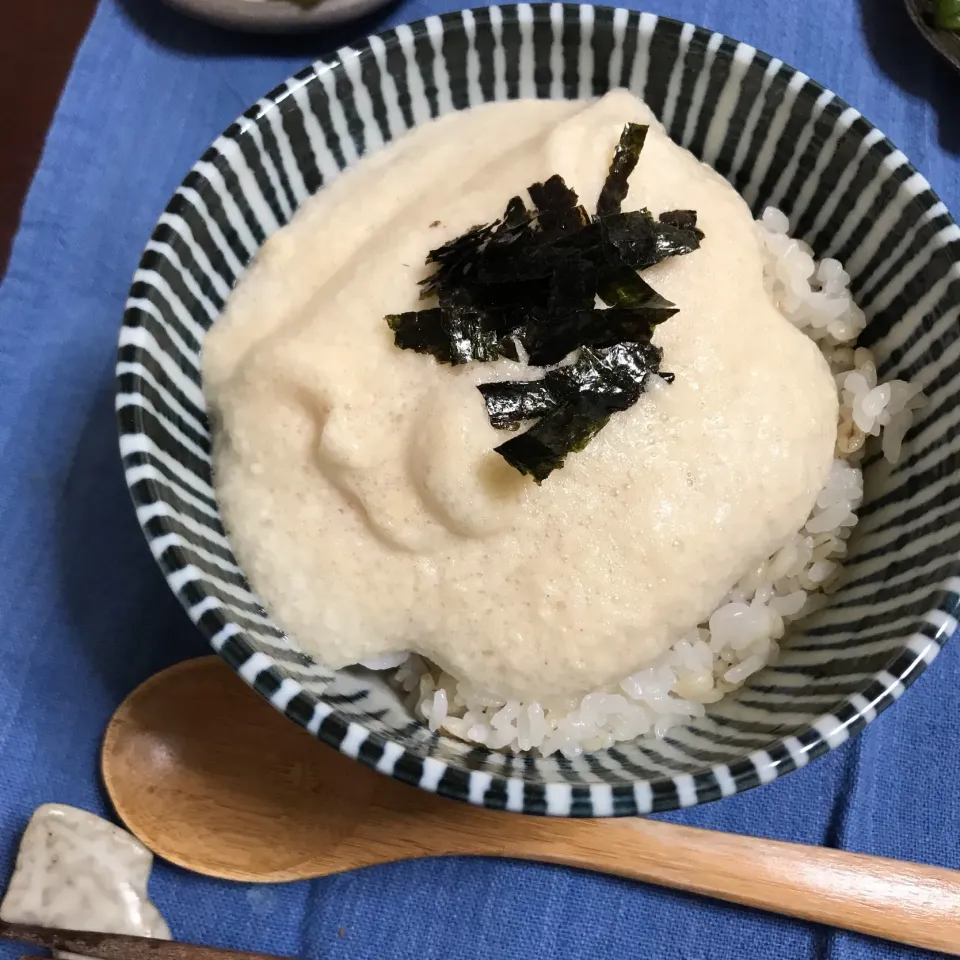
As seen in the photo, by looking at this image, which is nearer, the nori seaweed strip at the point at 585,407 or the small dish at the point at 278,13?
the nori seaweed strip at the point at 585,407

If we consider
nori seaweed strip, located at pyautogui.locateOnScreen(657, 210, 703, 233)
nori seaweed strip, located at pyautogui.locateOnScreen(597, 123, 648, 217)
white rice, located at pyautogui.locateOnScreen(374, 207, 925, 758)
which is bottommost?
white rice, located at pyautogui.locateOnScreen(374, 207, 925, 758)

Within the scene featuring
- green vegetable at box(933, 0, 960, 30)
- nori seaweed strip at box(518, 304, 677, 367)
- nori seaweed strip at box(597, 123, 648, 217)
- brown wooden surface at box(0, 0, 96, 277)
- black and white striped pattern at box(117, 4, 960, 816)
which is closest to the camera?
black and white striped pattern at box(117, 4, 960, 816)

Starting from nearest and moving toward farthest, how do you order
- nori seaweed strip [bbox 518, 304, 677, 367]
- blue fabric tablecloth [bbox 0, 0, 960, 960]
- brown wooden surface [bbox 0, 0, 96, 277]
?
1. nori seaweed strip [bbox 518, 304, 677, 367]
2. blue fabric tablecloth [bbox 0, 0, 960, 960]
3. brown wooden surface [bbox 0, 0, 96, 277]

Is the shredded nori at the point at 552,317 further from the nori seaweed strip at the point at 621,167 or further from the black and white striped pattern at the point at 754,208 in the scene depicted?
the black and white striped pattern at the point at 754,208

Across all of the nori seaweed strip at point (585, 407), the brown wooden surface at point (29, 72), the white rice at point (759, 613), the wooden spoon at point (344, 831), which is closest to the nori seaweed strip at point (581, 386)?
the nori seaweed strip at point (585, 407)

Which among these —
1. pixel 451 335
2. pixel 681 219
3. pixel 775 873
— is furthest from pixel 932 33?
pixel 775 873

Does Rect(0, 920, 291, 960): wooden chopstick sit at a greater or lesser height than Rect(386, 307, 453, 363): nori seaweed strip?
lesser

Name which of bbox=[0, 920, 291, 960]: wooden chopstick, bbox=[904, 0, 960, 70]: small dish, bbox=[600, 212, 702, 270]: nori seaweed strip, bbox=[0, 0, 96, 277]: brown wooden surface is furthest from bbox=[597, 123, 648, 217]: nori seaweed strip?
bbox=[0, 0, 96, 277]: brown wooden surface

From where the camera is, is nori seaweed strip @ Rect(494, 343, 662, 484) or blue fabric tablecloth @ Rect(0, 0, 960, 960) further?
blue fabric tablecloth @ Rect(0, 0, 960, 960)

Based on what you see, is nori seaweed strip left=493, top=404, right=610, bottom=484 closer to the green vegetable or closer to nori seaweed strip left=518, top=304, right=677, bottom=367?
nori seaweed strip left=518, top=304, right=677, bottom=367
